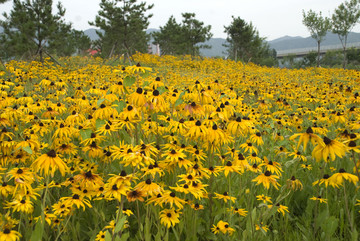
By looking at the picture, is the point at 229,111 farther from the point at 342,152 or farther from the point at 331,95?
the point at 331,95

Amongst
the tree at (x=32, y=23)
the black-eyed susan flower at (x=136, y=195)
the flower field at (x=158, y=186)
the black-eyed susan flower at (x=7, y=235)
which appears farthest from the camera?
the tree at (x=32, y=23)

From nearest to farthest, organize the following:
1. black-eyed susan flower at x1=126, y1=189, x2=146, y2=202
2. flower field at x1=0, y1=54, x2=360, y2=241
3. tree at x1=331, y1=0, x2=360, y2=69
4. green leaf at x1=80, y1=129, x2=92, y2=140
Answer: black-eyed susan flower at x1=126, y1=189, x2=146, y2=202 < flower field at x1=0, y1=54, x2=360, y2=241 < green leaf at x1=80, y1=129, x2=92, y2=140 < tree at x1=331, y1=0, x2=360, y2=69

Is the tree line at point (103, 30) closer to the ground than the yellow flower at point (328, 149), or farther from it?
farther from it

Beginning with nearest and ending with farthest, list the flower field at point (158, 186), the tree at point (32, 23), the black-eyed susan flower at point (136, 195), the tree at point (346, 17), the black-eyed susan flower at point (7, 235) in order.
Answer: the black-eyed susan flower at point (7, 235) < the black-eyed susan flower at point (136, 195) < the flower field at point (158, 186) < the tree at point (32, 23) < the tree at point (346, 17)

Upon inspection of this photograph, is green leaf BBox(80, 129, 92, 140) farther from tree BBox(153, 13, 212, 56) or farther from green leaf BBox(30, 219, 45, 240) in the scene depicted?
tree BBox(153, 13, 212, 56)

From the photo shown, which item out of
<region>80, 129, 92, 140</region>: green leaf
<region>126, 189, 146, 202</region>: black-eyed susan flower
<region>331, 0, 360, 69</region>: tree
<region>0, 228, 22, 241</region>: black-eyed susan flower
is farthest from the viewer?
<region>331, 0, 360, 69</region>: tree

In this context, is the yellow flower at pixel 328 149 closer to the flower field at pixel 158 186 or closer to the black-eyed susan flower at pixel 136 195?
the flower field at pixel 158 186

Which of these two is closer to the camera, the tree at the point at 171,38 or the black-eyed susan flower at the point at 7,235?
the black-eyed susan flower at the point at 7,235

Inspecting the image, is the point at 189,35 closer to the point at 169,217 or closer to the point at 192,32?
the point at 192,32

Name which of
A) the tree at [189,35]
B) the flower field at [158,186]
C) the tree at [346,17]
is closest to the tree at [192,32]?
the tree at [189,35]

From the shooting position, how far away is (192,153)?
2541 mm

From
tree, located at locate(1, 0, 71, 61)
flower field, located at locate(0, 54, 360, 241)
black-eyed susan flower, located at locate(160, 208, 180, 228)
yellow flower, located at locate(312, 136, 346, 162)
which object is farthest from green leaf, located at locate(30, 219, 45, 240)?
tree, located at locate(1, 0, 71, 61)

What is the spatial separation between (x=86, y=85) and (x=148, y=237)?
20.0ft

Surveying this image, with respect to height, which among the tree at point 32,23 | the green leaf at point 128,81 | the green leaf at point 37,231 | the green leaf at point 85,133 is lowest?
the green leaf at point 37,231
